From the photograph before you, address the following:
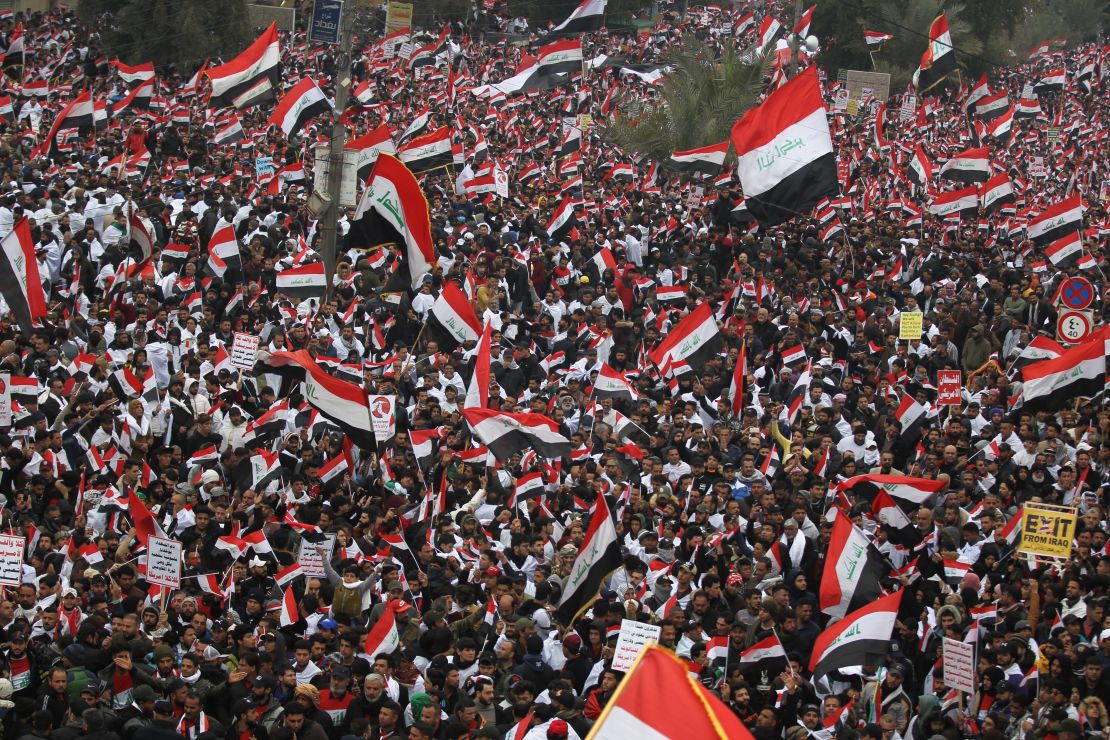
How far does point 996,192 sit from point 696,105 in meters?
7.98

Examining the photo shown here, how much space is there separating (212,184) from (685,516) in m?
11.2

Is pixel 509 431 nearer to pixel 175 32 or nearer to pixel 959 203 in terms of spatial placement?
pixel 959 203

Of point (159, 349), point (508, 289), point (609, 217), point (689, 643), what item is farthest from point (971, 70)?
point (689, 643)

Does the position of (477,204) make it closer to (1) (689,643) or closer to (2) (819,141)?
(2) (819,141)

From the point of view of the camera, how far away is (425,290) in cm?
1862

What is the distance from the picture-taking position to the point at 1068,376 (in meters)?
14.5

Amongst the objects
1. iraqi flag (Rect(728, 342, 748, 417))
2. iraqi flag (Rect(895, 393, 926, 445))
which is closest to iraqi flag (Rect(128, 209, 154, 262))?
iraqi flag (Rect(728, 342, 748, 417))

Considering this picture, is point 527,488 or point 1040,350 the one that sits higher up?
point 527,488

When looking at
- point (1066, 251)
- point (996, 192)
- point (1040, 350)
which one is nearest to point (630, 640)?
point (1040, 350)

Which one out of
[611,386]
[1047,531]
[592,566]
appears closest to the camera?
[1047,531]

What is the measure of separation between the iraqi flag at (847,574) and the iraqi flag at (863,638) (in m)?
0.92

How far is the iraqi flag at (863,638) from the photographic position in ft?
33.3

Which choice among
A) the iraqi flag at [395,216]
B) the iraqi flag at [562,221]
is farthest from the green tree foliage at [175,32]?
the iraqi flag at [395,216]

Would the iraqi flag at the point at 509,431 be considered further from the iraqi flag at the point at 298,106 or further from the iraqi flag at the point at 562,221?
the iraqi flag at the point at 298,106
